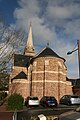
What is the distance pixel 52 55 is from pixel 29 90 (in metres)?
9.08

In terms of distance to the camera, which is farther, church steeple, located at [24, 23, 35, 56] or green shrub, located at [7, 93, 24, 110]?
church steeple, located at [24, 23, 35, 56]

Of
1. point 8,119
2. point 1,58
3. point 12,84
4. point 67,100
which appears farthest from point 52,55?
point 8,119

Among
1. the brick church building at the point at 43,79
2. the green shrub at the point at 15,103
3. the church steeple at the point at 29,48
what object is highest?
the church steeple at the point at 29,48

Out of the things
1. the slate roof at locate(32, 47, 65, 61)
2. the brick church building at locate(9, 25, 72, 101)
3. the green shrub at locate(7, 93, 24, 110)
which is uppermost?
the slate roof at locate(32, 47, 65, 61)

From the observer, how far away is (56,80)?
132 feet

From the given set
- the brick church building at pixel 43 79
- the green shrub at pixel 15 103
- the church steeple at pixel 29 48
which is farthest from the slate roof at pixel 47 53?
the church steeple at pixel 29 48

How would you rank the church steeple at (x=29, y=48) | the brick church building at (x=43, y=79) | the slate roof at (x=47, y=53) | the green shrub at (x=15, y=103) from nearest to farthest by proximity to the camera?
1. the green shrub at (x=15, y=103)
2. the brick church building at (x=43, y=79)
3. the slate roof at (x=47, y=53)
4. the church steeple at (x=29, y=48)

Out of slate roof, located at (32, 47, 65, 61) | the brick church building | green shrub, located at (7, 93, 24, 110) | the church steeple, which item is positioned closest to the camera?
green shrub, located at (7, 93, 24, 110)

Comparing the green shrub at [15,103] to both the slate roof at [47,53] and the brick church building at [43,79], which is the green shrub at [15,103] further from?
the slate roof at [47,53]

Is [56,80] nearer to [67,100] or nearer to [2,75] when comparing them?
[67,100]

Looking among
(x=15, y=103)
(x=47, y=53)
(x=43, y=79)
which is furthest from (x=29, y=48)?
(x=15, y=103)

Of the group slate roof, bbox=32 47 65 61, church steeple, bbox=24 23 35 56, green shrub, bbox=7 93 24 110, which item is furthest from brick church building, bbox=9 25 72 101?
church steeple, bbox=24 23 35 56

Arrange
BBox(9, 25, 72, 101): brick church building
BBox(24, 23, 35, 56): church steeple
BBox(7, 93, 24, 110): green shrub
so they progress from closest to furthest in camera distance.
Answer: BBox(7, 93, 24, 110): green shrub
BBox(9, 25, 72, 101): brick church building
BBox(24, 23, 35, 56): church steeple

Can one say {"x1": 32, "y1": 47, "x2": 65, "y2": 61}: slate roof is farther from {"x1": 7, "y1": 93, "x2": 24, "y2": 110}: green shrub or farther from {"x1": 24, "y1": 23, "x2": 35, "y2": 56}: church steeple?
{"x1": 24, "y1": 23, "x2": 35, "y2": 56}: church steeple
